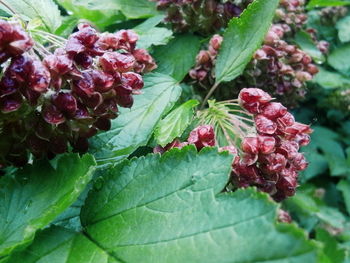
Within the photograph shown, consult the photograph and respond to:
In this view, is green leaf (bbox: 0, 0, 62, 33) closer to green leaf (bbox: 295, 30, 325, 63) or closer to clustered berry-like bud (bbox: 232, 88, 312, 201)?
clustered berry-like bud (bbox: 232, 88, 312, 201)

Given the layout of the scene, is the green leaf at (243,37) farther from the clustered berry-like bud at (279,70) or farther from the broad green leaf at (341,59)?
the broad green leaf at (341,59)

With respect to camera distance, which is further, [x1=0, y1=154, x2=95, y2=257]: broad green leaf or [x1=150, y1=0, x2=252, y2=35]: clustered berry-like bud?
[x1=150, y1=0, x2=252, y2=35]: clustered berry-like bud

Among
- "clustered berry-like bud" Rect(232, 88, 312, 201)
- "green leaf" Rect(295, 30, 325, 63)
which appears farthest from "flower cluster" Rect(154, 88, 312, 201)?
"green leaf" Rect(295, 30, 325, 63)

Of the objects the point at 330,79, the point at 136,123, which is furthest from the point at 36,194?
the point at 330,79

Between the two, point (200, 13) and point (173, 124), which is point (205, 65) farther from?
point (173, 124)

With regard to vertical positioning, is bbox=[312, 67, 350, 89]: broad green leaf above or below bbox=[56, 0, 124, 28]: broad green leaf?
below
